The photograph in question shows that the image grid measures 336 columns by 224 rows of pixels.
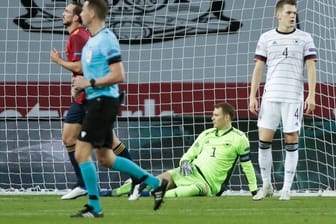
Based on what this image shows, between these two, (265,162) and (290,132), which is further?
(265,162)

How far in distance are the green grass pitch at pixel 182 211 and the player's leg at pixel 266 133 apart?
135 millimetres

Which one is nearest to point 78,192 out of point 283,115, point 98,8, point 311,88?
point 283,115

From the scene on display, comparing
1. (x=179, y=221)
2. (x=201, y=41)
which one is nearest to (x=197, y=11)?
(x=201, y=41)

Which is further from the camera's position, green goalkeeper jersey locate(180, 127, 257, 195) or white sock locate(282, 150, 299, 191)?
green goalkeeper jersey locate(180, 127, 257, 195)

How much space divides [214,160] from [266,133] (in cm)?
157

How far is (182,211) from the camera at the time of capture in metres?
10.9

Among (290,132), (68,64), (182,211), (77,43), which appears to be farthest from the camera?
(77,43)

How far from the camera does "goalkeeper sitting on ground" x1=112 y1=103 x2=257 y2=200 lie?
1393cm

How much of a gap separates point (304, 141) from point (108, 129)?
21.9 feet

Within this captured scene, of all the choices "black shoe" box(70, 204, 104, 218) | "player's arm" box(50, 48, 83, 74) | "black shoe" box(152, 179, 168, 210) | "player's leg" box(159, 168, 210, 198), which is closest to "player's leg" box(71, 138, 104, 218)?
"black shoe" box(70, 204, 104, 218)

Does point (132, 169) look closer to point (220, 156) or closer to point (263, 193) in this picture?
point (263, 193)

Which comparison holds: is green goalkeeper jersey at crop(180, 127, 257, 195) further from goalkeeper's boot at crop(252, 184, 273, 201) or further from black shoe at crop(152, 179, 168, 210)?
black shoe at crop(152, 179, 168, 210)

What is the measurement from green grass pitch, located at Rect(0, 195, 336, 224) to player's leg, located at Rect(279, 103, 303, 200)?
0.23 m

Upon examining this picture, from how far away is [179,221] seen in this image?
9.55 meters
